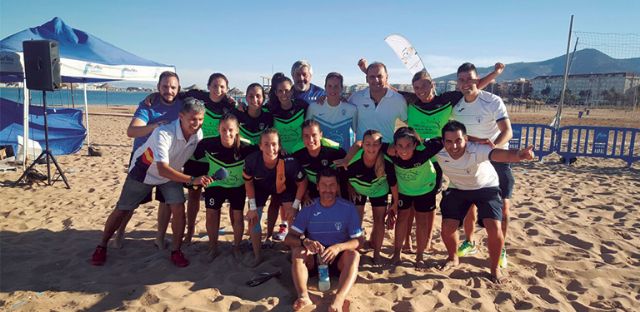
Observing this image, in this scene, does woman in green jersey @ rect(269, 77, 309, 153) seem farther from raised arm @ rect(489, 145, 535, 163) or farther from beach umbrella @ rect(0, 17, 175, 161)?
beach umbrella @ rect(0, 17, 175, 161)

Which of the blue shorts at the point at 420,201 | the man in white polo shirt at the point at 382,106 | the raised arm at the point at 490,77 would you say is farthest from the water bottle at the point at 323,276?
the raised arm at the point at 490,77

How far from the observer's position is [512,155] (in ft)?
10.6

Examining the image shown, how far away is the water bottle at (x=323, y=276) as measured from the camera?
3.29 meters

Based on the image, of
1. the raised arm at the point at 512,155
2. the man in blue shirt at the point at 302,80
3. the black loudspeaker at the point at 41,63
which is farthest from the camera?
the black loudspeaker at the point at 41,63

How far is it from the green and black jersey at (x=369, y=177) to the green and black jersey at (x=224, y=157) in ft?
3.44

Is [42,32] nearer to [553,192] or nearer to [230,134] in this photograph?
[230,134]

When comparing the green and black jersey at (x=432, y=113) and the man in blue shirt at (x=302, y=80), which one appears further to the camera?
the man in blue shirt at (x=302, y=80)

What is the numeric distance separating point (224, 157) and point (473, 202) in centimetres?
251

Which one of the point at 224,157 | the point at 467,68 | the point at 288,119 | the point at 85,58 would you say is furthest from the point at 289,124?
the point at 85,58

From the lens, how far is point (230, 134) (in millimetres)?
3701

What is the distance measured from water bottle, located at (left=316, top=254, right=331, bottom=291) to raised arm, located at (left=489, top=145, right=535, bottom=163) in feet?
5.77

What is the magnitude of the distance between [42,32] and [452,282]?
1061cm

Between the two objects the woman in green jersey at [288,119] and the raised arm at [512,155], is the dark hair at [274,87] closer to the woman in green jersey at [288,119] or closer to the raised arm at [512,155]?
the woman in green jersey at [288,119]

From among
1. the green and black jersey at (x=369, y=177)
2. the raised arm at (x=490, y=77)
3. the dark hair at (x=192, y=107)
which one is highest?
the raised arm at (x=490, y=77)
